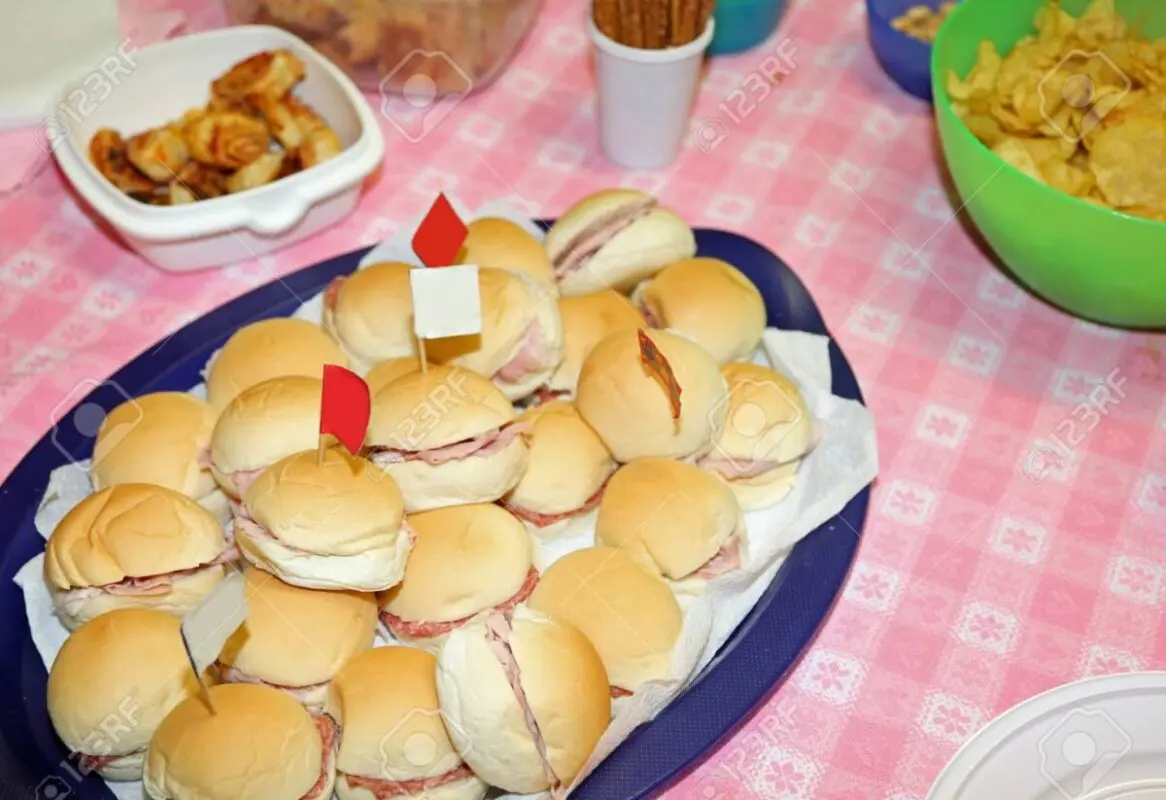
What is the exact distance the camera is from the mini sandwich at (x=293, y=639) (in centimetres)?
105

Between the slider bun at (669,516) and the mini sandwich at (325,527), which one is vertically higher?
the mini sandwich at (325,527)

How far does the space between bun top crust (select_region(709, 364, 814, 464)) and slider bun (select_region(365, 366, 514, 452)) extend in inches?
10.2

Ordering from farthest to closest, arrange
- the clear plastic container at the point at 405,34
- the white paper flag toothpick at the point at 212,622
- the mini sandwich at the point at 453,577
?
the clear plastic container at the point at 405,34 → the mini sandwich at the point at 453,577 → the white paper flag toothpick at the point at 212,622

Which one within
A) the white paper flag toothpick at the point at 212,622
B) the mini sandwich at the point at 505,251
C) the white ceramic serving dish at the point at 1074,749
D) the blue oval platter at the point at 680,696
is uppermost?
the white paper flag toothpick at the point at 212,622

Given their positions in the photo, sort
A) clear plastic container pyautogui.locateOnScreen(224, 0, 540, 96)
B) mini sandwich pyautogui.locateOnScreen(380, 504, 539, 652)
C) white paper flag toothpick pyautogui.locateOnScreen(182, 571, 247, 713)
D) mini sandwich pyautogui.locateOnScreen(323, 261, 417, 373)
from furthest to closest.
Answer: clear plastic container pyautogui.locateOnScreen(224, 0, 540, 96) < mini sandwich pyautogui.locateOnScreen(323, 261, 417, 373) < mini sandwich pyautogui.locateOnScreen(380, 504, 539, 652) < white paper flag toothpick pyautogui.locateOnScreen(182, 571, 247, 713)

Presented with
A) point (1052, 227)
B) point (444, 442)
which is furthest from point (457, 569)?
point (1052, 227)

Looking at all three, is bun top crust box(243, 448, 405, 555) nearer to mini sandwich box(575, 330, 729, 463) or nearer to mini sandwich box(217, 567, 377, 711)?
mini sandwich box(217, 567, 377, 711)

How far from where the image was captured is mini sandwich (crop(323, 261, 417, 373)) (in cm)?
131

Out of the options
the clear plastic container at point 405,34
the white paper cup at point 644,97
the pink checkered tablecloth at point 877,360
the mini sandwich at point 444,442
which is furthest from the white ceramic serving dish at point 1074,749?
the clear plastic container at point 405,34

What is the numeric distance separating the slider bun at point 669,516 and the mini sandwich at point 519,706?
17cm

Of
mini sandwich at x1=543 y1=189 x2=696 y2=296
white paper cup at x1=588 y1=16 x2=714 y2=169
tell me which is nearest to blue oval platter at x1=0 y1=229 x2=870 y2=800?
mini sandwich at x1=543 y1=189 x2=696 y2=296

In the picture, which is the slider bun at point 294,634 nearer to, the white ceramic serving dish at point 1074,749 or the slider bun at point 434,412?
the slider bun at point 434,412

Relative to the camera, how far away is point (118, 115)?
1.62 metres

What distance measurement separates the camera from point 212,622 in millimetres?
912
